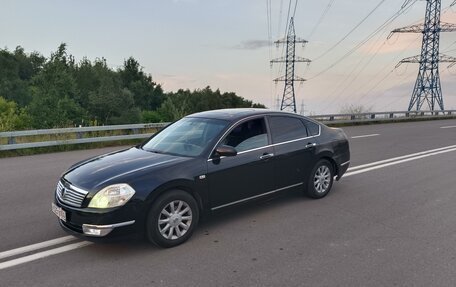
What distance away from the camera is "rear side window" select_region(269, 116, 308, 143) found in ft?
19.5

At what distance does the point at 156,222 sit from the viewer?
4.43 metres

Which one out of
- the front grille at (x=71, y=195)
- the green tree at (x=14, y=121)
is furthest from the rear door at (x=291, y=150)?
the green tree at (x=14, y=121)

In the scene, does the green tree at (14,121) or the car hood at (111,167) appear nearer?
the car hood at (111,167)

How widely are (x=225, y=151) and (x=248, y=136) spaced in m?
0.72

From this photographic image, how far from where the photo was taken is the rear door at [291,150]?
5.86m

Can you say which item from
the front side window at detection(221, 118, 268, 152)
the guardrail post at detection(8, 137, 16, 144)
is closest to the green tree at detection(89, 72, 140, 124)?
the guardrail post at detection(8, 137, 16, 144)

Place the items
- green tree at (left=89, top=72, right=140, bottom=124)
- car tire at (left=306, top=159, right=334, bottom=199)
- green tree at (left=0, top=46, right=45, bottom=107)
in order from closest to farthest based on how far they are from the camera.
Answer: car tire at (left=306, top=159, right=334, bottom=199) → green tree at (left=89, top=72, right=140, bottom=124) → green tree at (left=0, top=46, right=45, bottom=107)

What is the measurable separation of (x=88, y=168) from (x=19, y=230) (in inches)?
54.6

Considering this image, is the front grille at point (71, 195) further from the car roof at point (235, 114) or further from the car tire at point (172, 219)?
the car roof at point (235, 114)

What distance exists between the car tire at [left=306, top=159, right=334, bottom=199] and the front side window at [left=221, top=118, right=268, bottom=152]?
4.14 feet

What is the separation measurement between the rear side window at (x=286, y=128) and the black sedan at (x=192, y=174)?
18 mm

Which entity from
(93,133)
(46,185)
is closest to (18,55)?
(93,133)

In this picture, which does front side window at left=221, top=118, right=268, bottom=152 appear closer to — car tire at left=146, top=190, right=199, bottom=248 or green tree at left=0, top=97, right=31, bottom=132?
car tire at left=146, top=190, right=199, bottom=248

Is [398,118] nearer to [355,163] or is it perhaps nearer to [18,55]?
[355,163]
